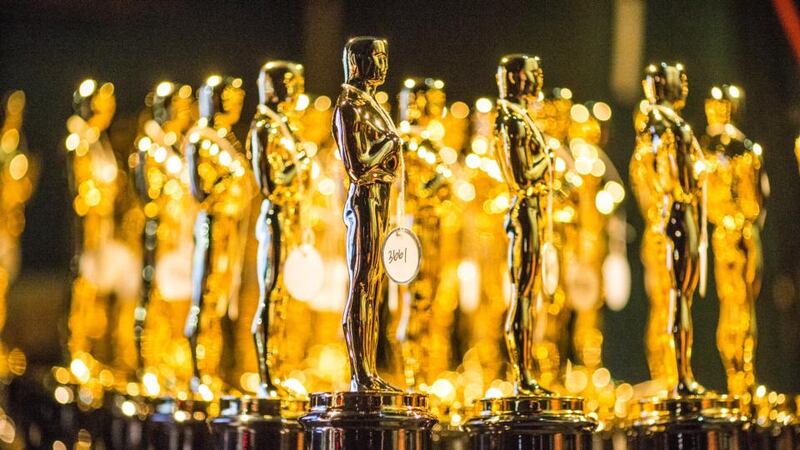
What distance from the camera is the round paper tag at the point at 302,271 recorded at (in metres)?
2.29

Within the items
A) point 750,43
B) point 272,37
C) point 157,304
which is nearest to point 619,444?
point 157,304

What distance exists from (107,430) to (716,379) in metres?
2.17

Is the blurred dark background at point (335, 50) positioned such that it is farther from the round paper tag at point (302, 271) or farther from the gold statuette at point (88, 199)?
the round paper tag at point (302, 271)

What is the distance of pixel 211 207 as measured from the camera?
96.0 inches

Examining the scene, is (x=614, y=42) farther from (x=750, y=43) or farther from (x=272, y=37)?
(x=272, y=37)

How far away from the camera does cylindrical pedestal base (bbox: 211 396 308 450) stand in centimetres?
219

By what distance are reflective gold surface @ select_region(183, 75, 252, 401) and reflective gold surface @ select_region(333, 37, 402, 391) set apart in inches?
16.2

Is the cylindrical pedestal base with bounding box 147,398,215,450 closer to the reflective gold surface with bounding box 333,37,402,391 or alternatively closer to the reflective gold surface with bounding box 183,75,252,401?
the reflective gold surface with bounding box 183,75,252,401

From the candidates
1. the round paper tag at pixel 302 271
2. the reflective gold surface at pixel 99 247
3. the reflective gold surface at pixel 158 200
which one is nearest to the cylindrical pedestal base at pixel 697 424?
the round paper tag at pixel 302 271

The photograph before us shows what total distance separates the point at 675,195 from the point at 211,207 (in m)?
0.81

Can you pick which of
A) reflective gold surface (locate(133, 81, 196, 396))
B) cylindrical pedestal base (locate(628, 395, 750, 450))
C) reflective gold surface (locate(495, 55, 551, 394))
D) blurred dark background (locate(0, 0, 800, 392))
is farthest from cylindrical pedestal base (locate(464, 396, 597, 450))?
blurred dark background (locate(0, 0, 800, 392))

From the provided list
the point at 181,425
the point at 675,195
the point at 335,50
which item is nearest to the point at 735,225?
the point at 675,195

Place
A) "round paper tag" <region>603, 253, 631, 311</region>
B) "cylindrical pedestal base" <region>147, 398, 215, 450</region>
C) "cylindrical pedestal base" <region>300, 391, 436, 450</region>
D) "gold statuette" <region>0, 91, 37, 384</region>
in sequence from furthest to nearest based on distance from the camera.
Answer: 1. "round paper tag" <region>603, 253, 631, 311</region>
2. "gold statuette" <region>0, 91, 37, 384</region>
3. "cylindrical pedestal base" <region>147, 398, 215, 450</region>
4. "cylindrical pedestal base" <region>300, 391, 436, 450</region>

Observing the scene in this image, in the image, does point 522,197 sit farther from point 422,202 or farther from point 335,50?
point 335,50
